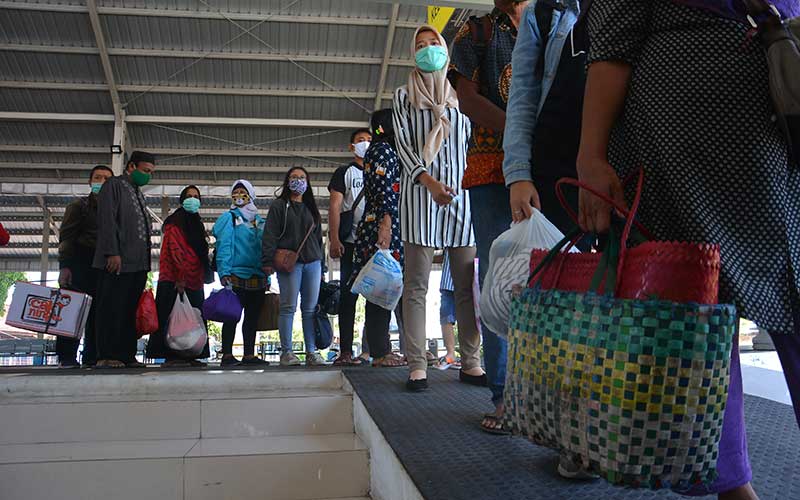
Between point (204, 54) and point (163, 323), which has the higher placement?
point (204, 54)

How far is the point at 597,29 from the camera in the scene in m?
1.06

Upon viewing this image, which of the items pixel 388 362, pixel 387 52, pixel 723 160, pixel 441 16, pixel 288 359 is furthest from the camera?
pixel 387 52

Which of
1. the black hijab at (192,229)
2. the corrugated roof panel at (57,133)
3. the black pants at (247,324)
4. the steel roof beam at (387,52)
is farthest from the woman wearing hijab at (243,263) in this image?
the corrugated roof panel at (57,133)

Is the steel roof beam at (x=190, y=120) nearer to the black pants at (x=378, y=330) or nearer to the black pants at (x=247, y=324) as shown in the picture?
the black pants at (x=247, y=324)

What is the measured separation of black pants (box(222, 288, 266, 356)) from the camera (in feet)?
15.5

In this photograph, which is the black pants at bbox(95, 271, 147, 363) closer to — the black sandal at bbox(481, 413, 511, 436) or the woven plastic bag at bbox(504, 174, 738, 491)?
the black sandal at bbox(481, 413, 511, 436)

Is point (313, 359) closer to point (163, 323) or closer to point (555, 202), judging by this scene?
point (163, 323)

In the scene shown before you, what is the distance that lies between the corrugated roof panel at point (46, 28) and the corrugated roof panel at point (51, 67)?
260 mm

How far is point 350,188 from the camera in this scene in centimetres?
447

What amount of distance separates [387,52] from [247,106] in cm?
302

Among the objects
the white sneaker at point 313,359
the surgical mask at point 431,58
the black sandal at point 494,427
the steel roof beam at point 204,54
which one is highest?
the steel roof beam at point 204,54

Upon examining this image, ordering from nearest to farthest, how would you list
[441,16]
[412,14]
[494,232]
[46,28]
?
[494,232] → [441,16] → [46,28] → [412,14]

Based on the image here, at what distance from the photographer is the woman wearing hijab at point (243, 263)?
4621 mm

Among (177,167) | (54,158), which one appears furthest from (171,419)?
(54,158)
